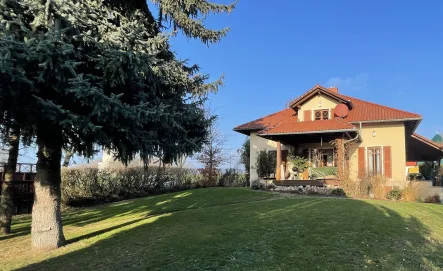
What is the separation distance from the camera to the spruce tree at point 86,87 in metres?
5.90

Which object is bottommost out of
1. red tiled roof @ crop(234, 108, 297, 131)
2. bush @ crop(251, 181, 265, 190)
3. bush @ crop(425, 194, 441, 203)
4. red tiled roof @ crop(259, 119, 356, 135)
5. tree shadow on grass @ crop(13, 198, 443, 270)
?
bush @ crop(425, 194, 441, 203)

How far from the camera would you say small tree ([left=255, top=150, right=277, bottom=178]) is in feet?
76.4

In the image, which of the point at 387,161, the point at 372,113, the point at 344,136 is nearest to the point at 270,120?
the point at 344,136

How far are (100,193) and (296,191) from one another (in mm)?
10771

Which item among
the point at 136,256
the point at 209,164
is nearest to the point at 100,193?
the point at 209,164

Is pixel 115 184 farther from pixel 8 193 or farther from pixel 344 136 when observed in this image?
pixel 344 136

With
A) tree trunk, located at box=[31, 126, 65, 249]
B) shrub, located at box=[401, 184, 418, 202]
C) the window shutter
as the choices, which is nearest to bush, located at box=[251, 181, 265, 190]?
the window shutter

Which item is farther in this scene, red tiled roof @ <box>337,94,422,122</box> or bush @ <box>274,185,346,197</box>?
red tiled roof @ <box>337,94,422,122</box>

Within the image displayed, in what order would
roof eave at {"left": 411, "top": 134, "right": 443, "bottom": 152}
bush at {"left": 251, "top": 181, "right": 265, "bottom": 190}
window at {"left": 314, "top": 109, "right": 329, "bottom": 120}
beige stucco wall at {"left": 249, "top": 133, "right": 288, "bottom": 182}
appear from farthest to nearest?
beige stucco wall at {"left": 249, "top": 133, "right": 288, "bottom": 182} < window at {"left": 314, "top": 109, "right": 329, "bottom": 120} < roof eave at {"left": 411, "top": 134, "right": 443, "bottom": 152} < bush at {"left": 251, "top": 181, "right": 265, "bottom": 190}

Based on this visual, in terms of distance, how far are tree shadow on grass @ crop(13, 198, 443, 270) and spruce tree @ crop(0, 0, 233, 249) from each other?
1.74 m

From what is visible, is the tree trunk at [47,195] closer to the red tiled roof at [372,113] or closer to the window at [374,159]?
the window at [374,159]

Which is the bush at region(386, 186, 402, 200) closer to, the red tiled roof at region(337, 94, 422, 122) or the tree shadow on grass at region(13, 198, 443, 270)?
the red tiled roof at region(337, 94, 422, 122)

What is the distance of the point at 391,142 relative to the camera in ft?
67.2

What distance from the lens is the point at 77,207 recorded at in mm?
18828
